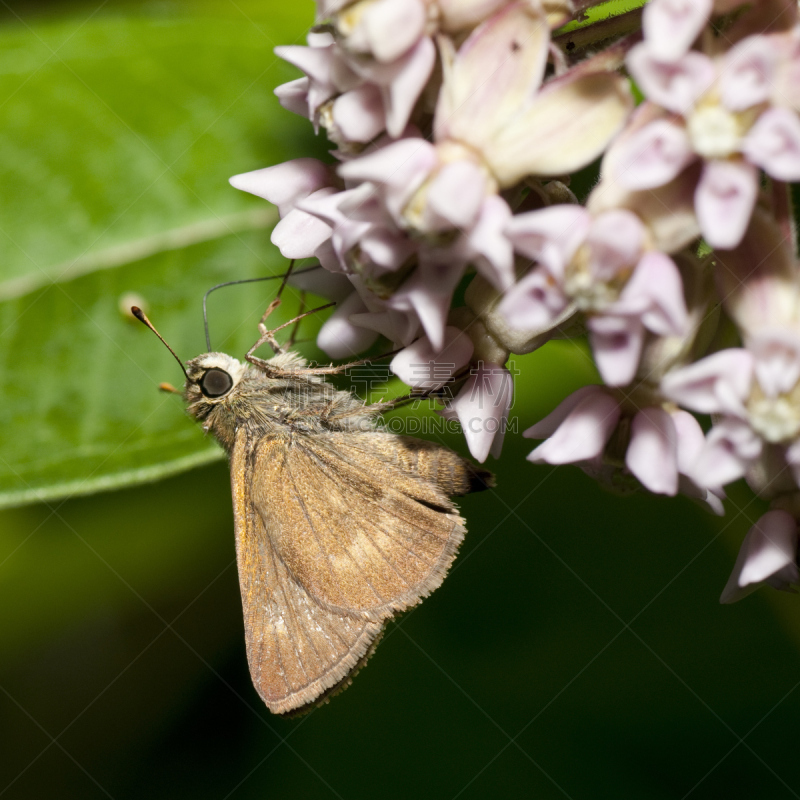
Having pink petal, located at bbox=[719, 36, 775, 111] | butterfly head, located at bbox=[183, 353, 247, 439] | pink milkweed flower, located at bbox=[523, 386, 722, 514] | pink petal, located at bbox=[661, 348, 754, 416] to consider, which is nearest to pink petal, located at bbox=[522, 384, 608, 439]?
pink milkweed flower, located at bbox=[523, 386, 722, 514]

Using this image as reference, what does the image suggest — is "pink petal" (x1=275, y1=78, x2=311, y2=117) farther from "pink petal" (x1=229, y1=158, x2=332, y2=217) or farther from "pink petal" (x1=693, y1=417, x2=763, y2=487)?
"pink petal" (x1=693, y1=417, x2=763, y2=487)

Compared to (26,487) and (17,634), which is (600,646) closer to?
(26,487)

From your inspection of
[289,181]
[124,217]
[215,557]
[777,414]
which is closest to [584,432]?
[777,414]

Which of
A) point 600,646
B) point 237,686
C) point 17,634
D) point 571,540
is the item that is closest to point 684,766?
point 600,646

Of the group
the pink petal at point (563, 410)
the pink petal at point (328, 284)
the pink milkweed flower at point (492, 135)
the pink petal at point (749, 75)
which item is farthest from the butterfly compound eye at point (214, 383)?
the pink petal at point (749, 75)

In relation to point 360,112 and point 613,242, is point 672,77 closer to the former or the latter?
point 613,242

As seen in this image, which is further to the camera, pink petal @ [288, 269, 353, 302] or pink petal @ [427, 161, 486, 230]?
pink petal @ [288, 269, 353, 302]

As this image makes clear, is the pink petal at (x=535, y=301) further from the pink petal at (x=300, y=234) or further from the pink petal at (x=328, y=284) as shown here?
the pink petal at (x=328, y=284)
